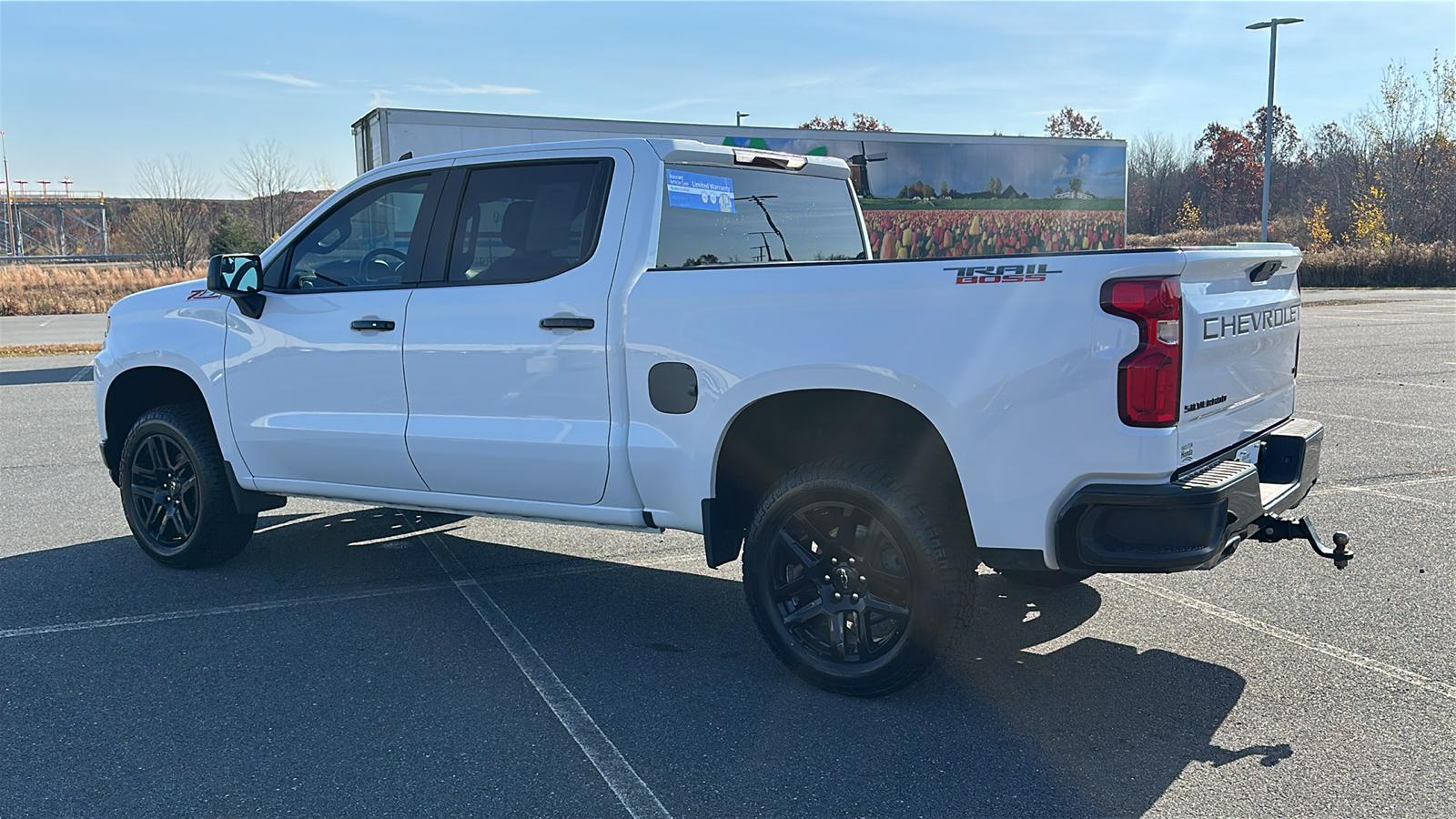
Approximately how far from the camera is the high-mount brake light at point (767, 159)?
504 centimetres

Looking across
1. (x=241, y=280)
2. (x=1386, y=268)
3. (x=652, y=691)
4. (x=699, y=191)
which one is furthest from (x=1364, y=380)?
(x=1386, y=268)

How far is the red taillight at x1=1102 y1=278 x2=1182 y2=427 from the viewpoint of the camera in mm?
3371

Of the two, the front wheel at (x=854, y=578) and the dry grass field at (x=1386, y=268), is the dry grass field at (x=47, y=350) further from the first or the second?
the dry grass field at (x=1386, y=268)

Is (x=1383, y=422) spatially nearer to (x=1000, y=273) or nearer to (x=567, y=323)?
(x=1000, y=273)

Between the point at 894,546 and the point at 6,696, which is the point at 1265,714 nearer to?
the point at 894,546

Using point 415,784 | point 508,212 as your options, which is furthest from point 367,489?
point 415,784

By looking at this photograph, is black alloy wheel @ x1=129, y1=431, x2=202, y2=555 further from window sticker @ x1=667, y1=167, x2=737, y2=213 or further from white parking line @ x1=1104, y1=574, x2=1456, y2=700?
white parking line @ x1=1104, y1=574, x2=1456, y2=700

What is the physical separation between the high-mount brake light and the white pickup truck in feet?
0.05

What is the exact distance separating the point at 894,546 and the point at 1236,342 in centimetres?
132

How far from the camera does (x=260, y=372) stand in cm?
539

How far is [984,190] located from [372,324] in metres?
17.5

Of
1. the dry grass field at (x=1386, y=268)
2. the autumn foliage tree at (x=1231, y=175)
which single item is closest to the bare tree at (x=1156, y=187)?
the autumn foliage tree at (x=1231, y=175)

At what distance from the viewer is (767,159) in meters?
5.20

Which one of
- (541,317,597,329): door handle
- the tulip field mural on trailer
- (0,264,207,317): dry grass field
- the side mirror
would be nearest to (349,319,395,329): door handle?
the side mirror
